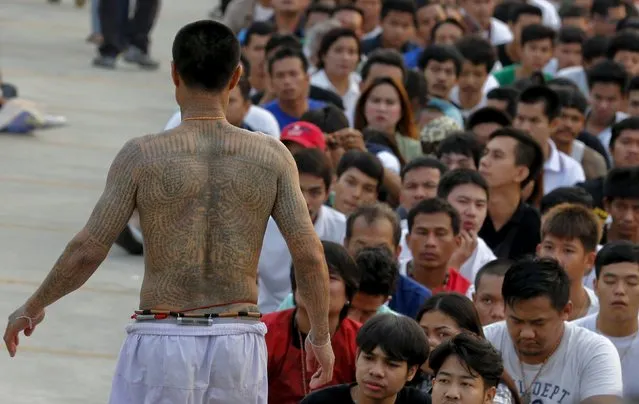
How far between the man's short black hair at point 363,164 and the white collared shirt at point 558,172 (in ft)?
6.12

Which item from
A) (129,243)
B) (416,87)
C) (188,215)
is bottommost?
(129,243)

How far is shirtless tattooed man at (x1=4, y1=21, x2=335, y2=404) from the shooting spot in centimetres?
554

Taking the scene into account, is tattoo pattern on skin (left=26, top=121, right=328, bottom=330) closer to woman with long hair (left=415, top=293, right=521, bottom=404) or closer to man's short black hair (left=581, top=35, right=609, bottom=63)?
woman with long hair (left=415, top=293, right=521, bottom=404)

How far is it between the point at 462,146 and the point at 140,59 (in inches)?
358

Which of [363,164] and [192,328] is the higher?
[192,328]

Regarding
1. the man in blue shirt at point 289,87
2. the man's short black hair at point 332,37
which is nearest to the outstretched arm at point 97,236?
the man in blue shirt at point 289,87

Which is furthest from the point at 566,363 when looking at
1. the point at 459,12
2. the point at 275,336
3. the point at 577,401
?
the point at 459,12

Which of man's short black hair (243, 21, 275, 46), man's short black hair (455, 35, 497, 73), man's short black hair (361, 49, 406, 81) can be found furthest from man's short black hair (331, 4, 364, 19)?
man's short black hair (361, 49, 406, 81)

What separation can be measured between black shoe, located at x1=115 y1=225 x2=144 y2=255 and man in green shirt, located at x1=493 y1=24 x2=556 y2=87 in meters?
5.05

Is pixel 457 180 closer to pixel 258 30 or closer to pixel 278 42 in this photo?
pixel 278 42

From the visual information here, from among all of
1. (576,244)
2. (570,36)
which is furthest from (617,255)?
(570,36)

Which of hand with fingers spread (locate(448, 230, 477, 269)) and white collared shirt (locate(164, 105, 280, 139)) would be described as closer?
hand with fingers spread (locate(448, 230, 477, 269))

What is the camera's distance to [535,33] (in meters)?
15.6

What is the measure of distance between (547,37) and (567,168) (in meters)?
Result: 4.36
